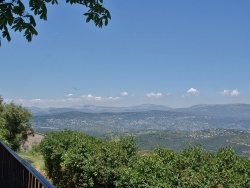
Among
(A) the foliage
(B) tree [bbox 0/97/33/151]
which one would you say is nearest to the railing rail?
(A) the foliage

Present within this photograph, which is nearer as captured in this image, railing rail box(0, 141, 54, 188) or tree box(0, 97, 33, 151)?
railing rail box(0, 141, 54, 188)

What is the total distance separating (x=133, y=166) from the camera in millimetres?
14859

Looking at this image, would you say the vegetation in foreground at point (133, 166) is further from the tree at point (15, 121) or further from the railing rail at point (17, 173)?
the tree at point (15, 121)

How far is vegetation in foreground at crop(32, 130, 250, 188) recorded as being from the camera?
472 inches

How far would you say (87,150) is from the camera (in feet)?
58.3

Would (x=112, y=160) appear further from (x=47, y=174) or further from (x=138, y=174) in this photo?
(x=47, y=174)

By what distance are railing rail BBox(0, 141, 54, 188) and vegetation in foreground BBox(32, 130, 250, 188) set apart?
6.50 m

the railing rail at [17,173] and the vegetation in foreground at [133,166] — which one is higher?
the railing rail at [17,173]

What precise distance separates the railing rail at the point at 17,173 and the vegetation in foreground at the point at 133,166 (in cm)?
650

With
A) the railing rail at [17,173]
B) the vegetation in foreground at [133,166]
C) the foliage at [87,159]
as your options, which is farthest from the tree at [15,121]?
the railing rail at [17,173]

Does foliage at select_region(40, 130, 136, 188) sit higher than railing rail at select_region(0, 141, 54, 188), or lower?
lower

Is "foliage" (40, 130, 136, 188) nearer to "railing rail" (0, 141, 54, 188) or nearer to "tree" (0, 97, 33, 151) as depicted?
"railing rail" (0, 141, 54, 188)

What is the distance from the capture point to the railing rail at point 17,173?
157 inches

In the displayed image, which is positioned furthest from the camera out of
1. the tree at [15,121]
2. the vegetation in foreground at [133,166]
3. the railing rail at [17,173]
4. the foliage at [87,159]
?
the tree at [15,121]
